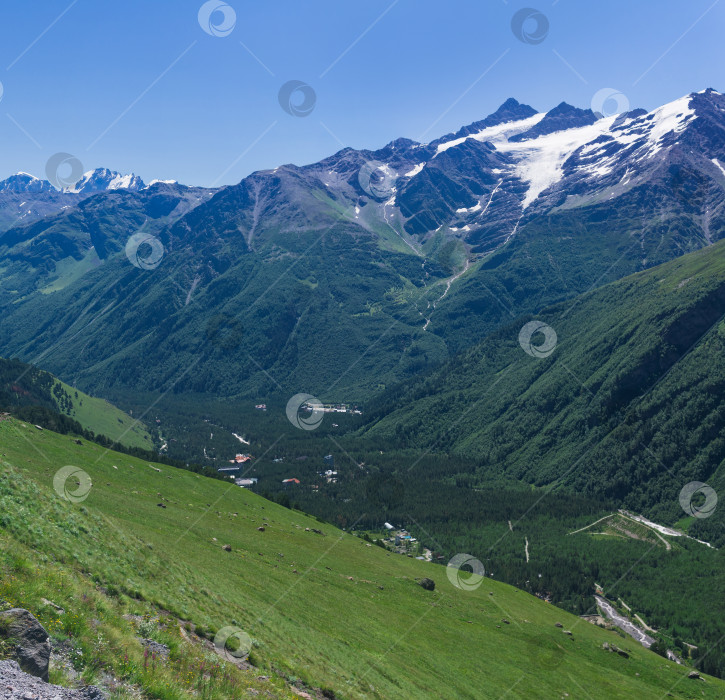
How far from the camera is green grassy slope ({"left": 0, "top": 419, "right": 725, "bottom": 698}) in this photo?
2762 cm

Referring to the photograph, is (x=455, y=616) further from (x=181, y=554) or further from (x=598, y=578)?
(x=598, y=578)

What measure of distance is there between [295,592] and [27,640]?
124 ft

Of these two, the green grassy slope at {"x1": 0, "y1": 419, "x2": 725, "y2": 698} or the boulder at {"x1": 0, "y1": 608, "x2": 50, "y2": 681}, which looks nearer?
the boulder at {"x1": 0, "y1": 608, "x2": 50, "y2": 681}

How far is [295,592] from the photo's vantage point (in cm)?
4675

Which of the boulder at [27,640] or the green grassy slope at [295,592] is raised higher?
the boulder at [27,640]

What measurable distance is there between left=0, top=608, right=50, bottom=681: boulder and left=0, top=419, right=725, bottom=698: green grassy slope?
4025 mm

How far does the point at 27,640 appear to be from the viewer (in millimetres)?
12453

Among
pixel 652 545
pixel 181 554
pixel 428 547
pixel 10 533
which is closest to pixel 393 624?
pixel 181 554

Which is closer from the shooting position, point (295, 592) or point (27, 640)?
point (27, 640)

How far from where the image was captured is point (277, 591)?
44.9m

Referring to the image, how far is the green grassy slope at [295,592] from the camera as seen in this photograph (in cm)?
2762

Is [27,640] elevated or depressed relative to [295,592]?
elevated

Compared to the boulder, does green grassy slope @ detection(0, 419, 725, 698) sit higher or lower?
lower

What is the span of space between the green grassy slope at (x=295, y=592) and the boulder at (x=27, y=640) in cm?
403
